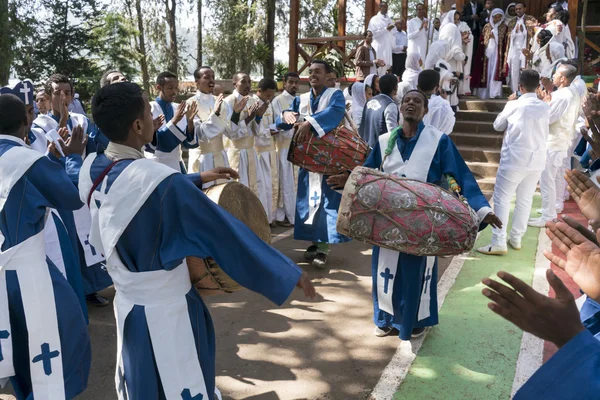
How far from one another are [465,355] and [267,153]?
15.0 feet

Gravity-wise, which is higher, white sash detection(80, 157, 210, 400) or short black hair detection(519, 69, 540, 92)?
short black hair detection(519, 69, 540, 92)

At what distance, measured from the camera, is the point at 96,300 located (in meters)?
5.23

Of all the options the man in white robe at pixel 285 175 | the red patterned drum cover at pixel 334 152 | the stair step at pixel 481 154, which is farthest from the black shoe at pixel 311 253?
the stair step at pixel 481 154

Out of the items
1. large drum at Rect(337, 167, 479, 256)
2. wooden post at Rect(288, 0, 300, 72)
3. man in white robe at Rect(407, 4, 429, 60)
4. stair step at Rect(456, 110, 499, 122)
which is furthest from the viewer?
wooden post at Rect(288, 0, 300, 72)

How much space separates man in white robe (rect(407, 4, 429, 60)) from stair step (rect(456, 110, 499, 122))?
5.43ft

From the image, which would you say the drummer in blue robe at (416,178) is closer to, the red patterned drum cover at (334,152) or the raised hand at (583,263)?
the red patterned drum cover at (334,152)

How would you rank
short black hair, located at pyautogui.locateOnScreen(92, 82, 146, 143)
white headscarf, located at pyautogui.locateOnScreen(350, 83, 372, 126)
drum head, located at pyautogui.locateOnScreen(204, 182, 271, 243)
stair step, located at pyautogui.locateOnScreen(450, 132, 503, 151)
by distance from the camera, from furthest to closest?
stair step, located at pyautogui.locateOnScreen(450, 132, 503, 151) < white headscarf, located at pyautogui.locateOnScreen(350, 83, 372, 126) < drum head, located at pyautogui.locateOnScreen(204, 182, 271, 243) < short black hair, located at pyautogui.locateOnScreen(92, 82, 146, 143)

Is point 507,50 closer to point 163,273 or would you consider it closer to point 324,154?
point 324,154

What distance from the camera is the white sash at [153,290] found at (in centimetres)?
228

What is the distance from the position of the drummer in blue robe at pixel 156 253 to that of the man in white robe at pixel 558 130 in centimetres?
626

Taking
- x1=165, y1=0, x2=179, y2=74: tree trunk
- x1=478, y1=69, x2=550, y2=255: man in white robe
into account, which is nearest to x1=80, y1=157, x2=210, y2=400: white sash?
x1=478, y1=69, x2=550, y2=255: man in white robe

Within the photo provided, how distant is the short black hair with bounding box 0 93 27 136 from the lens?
3.18 meters

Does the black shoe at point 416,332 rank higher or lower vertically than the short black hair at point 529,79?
lower

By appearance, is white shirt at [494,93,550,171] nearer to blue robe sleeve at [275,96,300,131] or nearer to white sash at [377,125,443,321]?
blue robe sleeve at [275,96,300,131]
